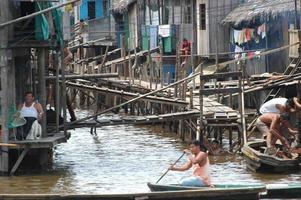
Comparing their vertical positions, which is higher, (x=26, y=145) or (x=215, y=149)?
(x=26, y=145)

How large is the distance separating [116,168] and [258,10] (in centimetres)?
1528

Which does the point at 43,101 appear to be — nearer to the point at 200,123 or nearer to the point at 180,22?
the point at 200,123

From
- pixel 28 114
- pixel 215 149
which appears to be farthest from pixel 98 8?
pixel 28 114

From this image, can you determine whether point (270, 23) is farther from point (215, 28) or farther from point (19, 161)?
point (19, 161)

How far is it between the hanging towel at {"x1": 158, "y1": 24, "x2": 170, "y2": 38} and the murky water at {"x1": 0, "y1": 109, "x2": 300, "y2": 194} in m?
14.1

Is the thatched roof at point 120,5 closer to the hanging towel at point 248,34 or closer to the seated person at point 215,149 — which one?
the hanging towel at point 248,34

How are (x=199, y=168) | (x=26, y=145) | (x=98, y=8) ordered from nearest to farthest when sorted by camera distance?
(x=199, y=168), (x=26, y=145), (x=98, y=8)

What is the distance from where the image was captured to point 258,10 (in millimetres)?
38719

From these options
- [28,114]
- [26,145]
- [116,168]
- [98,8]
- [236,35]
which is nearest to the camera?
[26,145]

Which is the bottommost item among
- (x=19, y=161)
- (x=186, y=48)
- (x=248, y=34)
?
(x=19, y=161)

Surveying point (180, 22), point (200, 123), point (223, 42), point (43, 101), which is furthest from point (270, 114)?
point (180, 22)

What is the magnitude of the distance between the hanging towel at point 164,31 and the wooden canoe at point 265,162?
24236 millimetres

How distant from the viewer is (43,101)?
80.4ft

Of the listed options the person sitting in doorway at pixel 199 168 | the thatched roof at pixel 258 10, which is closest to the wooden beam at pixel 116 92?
the thatched roof at pixel 258 10
